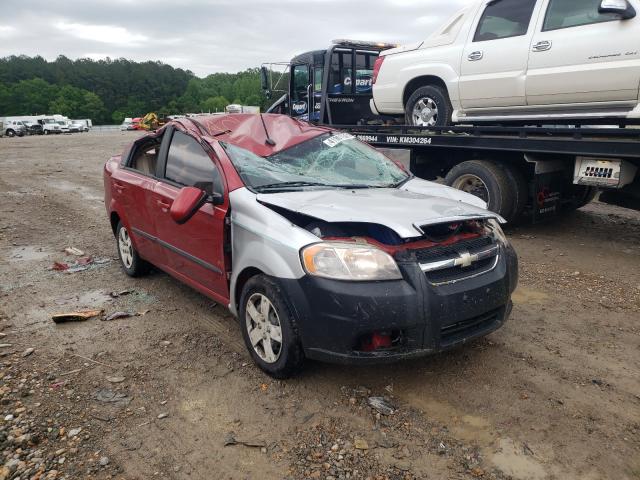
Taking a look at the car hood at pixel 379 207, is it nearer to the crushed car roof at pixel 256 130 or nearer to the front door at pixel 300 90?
the crushed car roof at pixel 256 130

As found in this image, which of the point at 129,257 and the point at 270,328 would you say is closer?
the point at 270,328

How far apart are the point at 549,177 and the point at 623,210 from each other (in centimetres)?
260

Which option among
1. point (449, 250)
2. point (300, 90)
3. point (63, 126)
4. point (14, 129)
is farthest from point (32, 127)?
point (449, 250)

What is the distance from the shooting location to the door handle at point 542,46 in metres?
5.65

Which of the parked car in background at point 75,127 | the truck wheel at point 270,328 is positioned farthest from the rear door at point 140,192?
the parked car in background at point 75,127

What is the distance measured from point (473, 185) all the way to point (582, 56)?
2015mm

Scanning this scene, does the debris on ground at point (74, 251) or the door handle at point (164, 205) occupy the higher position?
the door handle at point (164, 205)

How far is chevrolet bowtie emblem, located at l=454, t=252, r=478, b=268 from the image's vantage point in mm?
2934

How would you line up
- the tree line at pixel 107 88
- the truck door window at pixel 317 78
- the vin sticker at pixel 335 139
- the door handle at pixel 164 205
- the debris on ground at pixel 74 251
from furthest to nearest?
the tree line at pixel 107 88, the truck door window at pixel 317 78, the debris on ground at pixel 74 251, the vin sticker at pixel 335 139, the door handle at pixel 164 205

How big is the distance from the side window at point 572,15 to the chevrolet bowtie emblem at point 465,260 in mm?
3611

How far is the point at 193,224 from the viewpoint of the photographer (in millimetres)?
3742

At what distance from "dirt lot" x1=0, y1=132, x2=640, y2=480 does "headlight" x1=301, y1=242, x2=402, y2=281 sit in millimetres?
765

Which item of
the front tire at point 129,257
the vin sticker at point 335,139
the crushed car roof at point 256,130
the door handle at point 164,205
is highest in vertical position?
the crushed car roof at point 256,130

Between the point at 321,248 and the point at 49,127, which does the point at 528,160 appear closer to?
the point at 321,248
